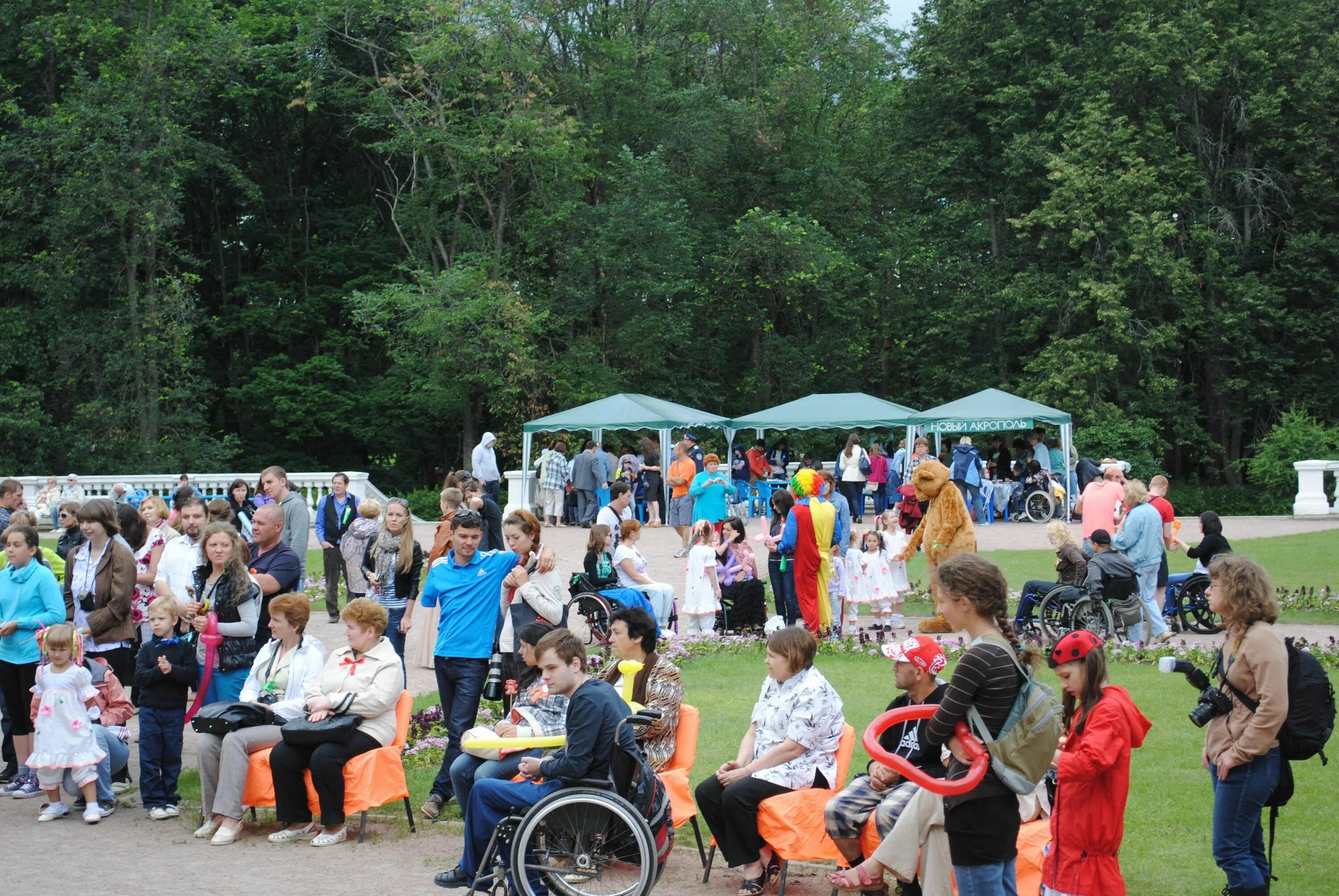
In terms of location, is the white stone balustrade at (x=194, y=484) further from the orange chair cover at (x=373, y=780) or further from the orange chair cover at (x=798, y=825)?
the orange chair cover at (x=798, y=825)

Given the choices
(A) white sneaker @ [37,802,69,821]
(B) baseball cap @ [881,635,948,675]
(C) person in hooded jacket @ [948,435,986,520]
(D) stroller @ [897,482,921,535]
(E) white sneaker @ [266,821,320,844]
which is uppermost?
(C) person in hooded jacket @ [948,435,986,520]

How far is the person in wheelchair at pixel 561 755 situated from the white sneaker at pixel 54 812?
2770 mm

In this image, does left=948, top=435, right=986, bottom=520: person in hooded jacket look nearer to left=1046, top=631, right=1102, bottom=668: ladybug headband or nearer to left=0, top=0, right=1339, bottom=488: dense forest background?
left=0, top=0, right=1339, bottom=488: dense forest background

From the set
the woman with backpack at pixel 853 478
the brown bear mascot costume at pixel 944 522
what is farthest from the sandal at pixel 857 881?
the woman with backpack at pixel 853 478

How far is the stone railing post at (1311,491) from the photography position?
26.0 m

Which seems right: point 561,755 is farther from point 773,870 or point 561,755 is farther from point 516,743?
point 773,870

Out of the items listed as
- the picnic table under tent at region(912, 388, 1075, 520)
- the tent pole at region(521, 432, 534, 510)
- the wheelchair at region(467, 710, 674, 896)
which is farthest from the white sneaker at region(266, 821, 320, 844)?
the picnic table under tent at region(912, 388, 1075, 520)

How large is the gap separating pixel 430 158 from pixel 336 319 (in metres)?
7.26

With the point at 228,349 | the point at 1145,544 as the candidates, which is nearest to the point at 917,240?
the point at 228,349

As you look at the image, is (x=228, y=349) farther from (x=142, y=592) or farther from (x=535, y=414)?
(x=142, y=592)

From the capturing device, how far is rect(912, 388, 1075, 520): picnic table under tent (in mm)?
26828

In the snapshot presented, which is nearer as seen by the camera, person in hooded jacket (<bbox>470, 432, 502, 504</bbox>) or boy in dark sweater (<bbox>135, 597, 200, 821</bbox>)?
boy in dark sweater (<bbox>135, 597, 200, 821</bbox>)

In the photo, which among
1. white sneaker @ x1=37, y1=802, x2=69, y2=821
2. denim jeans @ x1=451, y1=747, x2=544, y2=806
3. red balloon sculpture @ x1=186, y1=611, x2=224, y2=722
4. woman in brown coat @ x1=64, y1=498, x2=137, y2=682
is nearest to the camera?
denim jeans @ x1=451, y1=747, x2=544, y2=806

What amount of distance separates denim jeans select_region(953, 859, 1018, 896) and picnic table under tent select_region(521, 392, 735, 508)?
21.9 m
